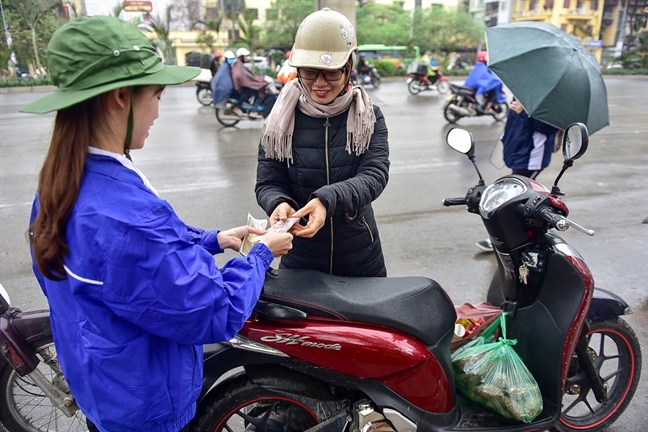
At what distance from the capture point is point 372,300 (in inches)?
72.2

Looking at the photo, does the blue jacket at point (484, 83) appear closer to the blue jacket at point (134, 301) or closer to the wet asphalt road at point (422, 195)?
the wet asphalt road at point (422, 195)

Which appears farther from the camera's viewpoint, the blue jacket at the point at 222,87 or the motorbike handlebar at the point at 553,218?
the blue jacket at the point at 222,87

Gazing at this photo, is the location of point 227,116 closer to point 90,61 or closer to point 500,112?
point 500,112

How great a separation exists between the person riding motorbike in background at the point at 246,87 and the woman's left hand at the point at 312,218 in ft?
30.0

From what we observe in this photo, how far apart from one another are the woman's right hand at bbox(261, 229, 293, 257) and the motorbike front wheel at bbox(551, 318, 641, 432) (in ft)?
4.87

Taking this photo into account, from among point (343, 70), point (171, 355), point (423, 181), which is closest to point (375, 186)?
point (343, 70)

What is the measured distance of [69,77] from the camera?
1155mm

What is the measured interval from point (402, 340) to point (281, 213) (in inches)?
24.7

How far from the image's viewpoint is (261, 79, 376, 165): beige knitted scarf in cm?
203

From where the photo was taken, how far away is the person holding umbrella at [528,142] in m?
4.21

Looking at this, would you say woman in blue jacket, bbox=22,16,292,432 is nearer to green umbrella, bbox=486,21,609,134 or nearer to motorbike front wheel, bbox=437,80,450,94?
green umbrella, bbox=486,21,609,134

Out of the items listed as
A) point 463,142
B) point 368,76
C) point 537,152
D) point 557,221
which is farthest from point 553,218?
point 368,76

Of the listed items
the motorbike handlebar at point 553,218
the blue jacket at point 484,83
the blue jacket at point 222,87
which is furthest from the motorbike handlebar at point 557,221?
the blue jacket at point 484,83

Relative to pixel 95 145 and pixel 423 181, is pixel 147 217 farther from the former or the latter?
pixel 423 181
